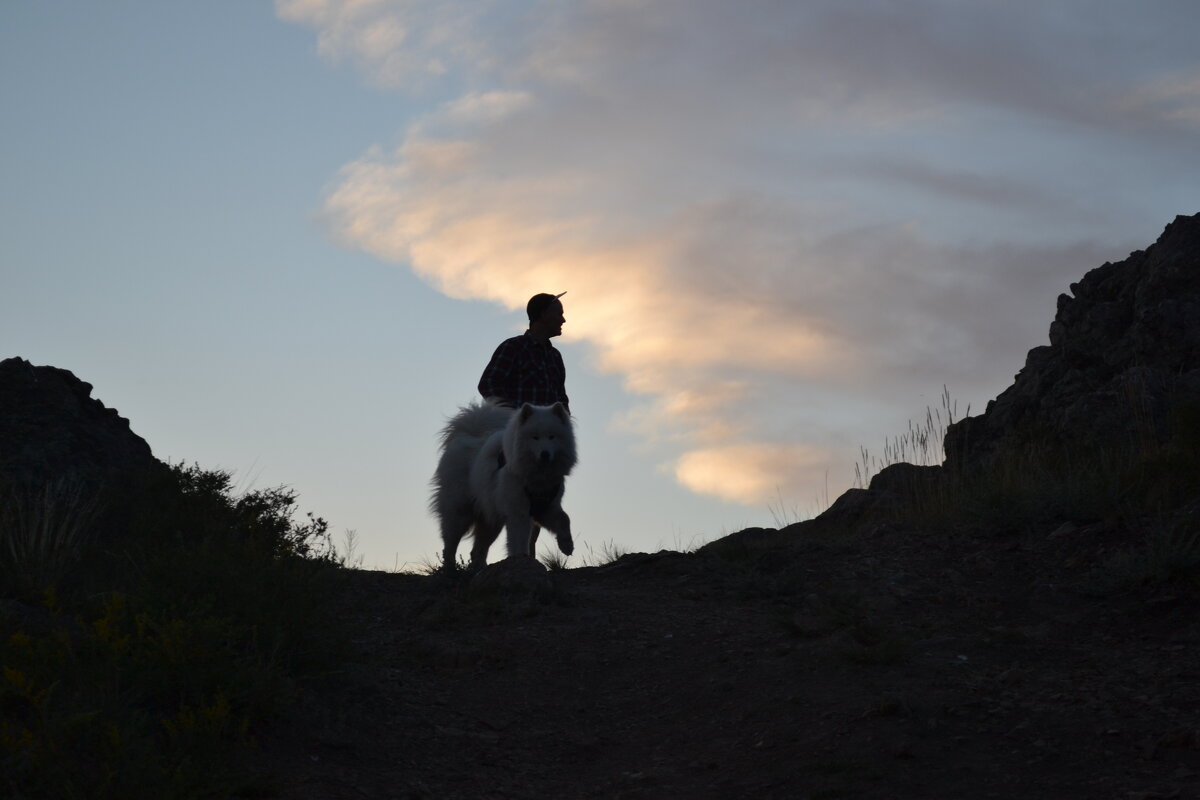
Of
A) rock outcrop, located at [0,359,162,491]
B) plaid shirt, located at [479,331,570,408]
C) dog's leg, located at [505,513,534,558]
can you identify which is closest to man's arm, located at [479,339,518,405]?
plaid shirt, located at [479,331,570,408]

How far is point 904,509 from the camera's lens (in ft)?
34.1

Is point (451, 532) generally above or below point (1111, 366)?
below

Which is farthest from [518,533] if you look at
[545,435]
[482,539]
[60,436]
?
[60,436]

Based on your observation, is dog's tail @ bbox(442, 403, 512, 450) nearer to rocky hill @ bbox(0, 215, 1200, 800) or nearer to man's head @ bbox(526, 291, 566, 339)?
man's head @ bbox(526, 291, 566, 339)

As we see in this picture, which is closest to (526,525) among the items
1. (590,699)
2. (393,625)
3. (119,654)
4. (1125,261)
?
(393,625)

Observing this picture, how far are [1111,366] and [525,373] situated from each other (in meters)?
6.35

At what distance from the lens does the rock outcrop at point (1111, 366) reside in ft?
35.0

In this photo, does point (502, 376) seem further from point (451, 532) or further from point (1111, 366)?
point (1111, 366)

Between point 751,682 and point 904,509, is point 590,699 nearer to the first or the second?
point 751,682

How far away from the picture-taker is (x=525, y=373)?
35.3 ft

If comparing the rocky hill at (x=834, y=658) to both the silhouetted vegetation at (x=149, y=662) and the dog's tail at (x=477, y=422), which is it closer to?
the silhouetted vegetation at (x=149, y=662)

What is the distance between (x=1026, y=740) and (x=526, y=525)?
17.9 feet

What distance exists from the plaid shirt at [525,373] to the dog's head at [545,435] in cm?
89

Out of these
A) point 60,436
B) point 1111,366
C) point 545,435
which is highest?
point 1111,366
